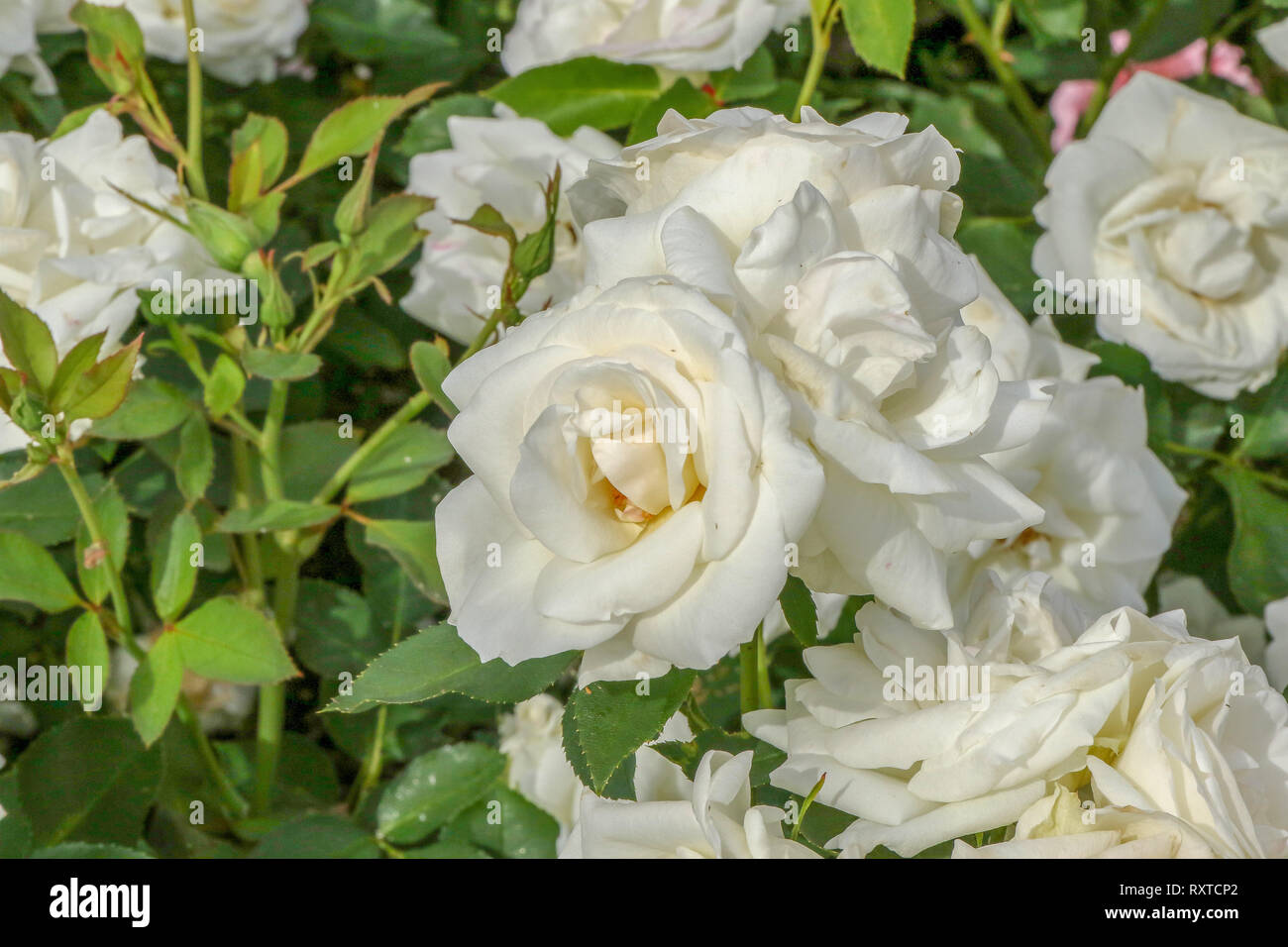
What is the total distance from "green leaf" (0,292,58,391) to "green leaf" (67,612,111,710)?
0.20 metres

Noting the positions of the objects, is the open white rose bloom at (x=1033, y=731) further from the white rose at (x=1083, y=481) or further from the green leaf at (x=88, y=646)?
the green leaf at (x=88, y=646)

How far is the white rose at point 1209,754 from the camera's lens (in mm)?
524

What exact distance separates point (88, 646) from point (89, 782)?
0.40ft

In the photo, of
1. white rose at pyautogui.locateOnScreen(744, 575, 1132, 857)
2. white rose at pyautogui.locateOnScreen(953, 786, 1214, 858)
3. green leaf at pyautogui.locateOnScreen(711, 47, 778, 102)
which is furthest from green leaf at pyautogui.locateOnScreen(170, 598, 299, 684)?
green leaf at pyautogui.locateOnScreen(711, 47, 778, 102)

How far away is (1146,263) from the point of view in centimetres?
98

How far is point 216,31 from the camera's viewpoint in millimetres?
1115

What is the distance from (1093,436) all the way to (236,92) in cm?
92

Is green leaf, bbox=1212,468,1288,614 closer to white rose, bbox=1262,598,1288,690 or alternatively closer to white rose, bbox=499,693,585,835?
white rose, bbox=1262,598,1288,690

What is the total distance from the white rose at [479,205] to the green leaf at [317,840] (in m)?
0.39

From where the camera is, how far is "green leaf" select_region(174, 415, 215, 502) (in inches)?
33.1

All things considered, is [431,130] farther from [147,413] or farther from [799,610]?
[799,610]

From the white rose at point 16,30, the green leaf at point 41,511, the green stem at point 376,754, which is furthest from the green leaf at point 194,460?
the white rose at point 16,30

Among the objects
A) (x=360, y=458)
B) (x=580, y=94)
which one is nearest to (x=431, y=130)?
(x=580, y=94)

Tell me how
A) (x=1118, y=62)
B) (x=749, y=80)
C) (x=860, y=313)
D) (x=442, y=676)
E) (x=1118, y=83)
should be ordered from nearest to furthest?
(x=860, y=313), (x=442, y=676), (x=749, y=80), (x=1118, y=62), (x=1118, y=83)
